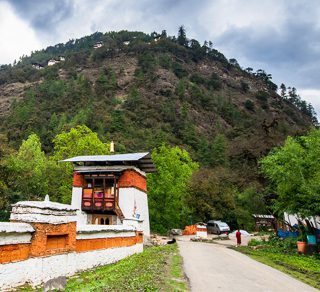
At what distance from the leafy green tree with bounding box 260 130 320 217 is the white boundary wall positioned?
13.0 meters

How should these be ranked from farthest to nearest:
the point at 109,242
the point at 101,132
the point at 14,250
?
the point at 101,132 < the point at 109,242 < the point at 14,250

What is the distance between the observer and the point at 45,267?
9.01 meters

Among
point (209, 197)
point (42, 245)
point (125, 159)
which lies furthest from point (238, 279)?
point (209, 197)

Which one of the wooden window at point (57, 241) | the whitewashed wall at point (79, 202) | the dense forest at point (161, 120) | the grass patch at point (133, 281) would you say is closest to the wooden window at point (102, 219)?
the whitewashed wall at point (79, 202)

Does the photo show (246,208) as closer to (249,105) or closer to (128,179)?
(128,179)

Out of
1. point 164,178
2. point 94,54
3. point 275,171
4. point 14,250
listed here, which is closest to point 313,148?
point 275,171

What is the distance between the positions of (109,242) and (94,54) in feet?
462

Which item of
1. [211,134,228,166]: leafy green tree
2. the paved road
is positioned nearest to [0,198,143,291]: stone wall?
the paved road

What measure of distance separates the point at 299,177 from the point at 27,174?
84.6 ft

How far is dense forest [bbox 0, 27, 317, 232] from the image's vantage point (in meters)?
41.3

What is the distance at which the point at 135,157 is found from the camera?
29.7 m

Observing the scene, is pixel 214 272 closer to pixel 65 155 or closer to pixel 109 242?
pixel 109 242

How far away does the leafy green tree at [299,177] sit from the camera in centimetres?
1971

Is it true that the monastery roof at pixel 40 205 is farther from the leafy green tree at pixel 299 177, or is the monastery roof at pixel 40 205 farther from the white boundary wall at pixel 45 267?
the leafy green tree at pixel 299 177
